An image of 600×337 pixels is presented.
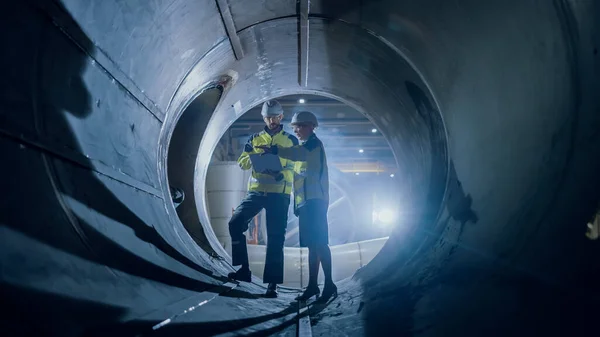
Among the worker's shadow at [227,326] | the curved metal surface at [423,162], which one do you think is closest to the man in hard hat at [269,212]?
the curved metal surface at [423,162]

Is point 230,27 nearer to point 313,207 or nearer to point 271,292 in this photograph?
point 313,207

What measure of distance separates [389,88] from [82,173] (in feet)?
10.6

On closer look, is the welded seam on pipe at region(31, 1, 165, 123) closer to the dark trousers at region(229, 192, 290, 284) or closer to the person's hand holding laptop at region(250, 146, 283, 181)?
the person's hand holding laptop at region(250, 146, 283, 181)

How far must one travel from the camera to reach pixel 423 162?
451 centimetres

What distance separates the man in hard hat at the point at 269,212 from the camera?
4.48m

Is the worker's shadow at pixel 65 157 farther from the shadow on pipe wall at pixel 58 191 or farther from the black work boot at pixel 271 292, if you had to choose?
the black work boot at pixel 271 292

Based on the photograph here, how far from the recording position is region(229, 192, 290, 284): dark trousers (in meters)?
4.48

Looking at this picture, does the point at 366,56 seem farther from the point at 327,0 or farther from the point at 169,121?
the point at 169,121

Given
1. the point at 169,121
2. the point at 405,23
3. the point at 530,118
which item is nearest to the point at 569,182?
the point at 530,118

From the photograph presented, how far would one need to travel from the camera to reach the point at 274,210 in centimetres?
453

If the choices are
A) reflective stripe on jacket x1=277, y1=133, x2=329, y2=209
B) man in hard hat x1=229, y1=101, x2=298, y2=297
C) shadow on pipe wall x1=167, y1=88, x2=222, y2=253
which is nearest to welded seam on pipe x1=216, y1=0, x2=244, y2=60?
man in hard hat x1=229, y1=101, x2=298, y2=297

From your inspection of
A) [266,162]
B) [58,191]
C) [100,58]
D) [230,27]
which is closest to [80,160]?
[58,191]

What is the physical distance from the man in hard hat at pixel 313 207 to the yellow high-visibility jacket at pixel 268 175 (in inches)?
7.2

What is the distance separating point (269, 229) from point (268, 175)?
539mm
